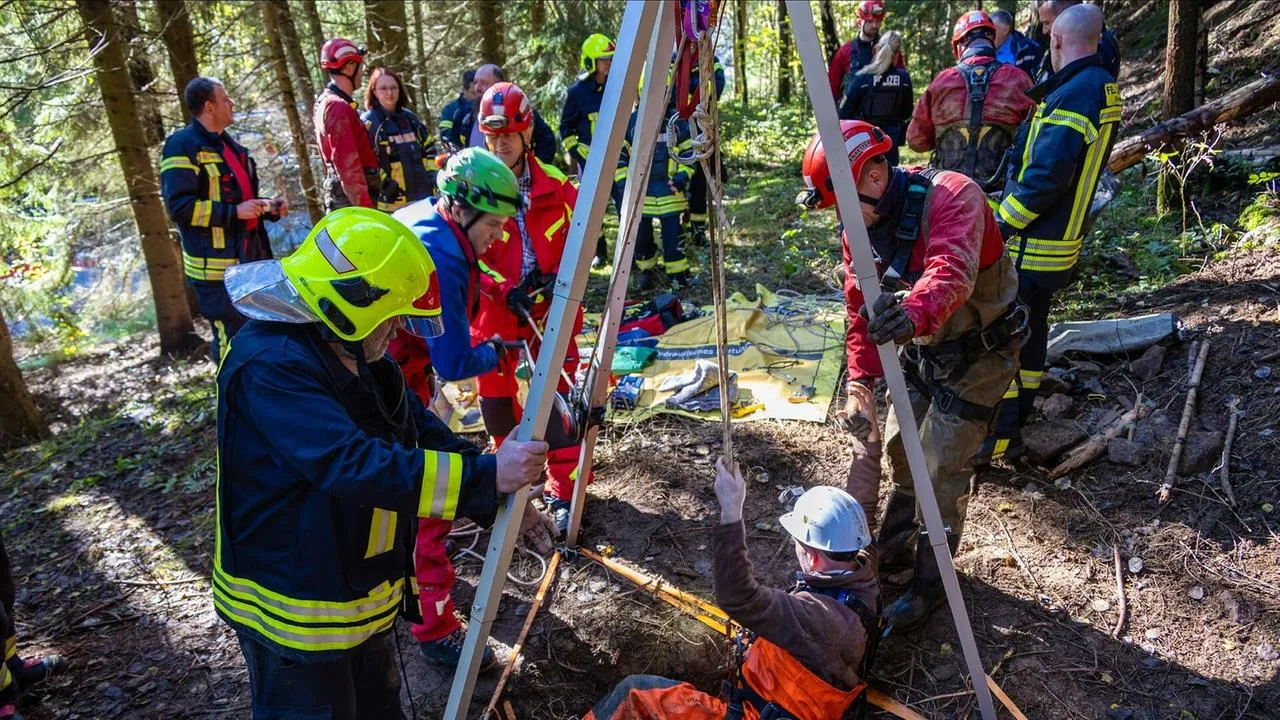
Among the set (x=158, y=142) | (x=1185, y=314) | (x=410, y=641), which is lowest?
(x=410, y=641)

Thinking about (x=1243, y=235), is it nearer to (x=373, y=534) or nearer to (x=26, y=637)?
(x=373, y=534)

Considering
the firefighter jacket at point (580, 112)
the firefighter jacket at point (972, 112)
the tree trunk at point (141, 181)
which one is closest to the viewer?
the firefighter jacket at point (972, 112)

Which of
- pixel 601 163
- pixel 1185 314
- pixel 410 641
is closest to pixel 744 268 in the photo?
pixel 1185 314

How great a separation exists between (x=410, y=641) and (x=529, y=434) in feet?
6.36

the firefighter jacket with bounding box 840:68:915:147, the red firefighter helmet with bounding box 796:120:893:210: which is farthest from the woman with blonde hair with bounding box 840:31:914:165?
the red firefighter helmet with bounding box 796:120:893:210

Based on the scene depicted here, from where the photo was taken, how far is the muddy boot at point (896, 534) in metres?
3.90

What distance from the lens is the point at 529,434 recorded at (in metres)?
2.31

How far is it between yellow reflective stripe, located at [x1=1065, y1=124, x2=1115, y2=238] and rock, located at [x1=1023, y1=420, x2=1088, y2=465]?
1152 mm

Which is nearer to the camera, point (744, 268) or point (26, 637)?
point (26, 637)

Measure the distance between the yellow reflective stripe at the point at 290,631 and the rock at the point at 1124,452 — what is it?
415 cm

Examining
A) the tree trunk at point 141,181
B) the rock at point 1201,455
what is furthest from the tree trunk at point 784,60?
the rock at point 1201,455

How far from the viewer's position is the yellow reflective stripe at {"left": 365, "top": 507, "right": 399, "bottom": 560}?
213 cm

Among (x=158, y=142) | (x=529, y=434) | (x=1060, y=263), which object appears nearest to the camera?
(x=529, y=434)

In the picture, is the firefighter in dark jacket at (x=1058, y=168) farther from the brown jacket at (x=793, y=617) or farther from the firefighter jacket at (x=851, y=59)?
the firefighter jacket at (x=851, y=59)
